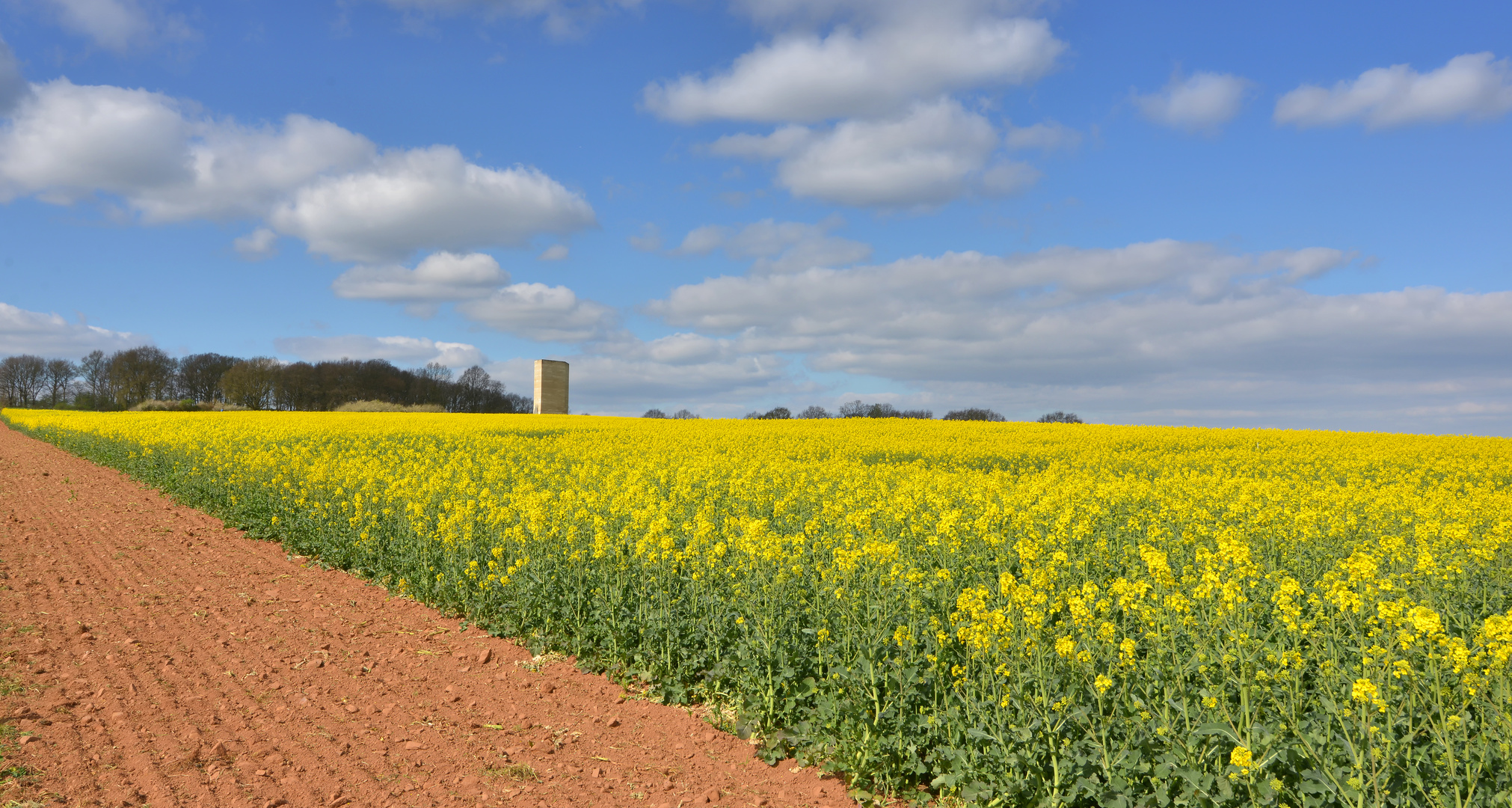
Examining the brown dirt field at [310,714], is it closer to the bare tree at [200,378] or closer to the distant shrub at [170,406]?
the distant shrub at [170,406]

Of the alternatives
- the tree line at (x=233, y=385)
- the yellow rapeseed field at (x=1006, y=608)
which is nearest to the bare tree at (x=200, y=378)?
the tree line at (x=233, y=385)

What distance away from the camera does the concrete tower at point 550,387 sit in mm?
46938

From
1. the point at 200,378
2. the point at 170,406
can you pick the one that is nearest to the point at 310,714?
the point at 170,406

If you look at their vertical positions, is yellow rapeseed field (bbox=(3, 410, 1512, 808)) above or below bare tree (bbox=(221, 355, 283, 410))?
below

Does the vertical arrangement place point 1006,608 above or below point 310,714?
above

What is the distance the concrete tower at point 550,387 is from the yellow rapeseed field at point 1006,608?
32.4 meters

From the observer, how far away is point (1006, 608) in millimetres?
5102

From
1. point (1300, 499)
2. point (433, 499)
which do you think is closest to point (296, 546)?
point (433, 499)

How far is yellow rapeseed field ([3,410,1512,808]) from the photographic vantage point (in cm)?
387

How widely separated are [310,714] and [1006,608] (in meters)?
5.00

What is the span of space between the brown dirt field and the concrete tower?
124ft

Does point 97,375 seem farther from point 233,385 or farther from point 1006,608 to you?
point 1006,608

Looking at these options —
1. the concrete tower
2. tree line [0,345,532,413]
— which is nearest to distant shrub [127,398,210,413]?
tree line [0,345,532,413]

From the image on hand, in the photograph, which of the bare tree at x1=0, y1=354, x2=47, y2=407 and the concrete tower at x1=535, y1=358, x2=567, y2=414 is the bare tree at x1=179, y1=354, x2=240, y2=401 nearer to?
the bare tree at x1=0, y1=354, x2=47, y2=407
